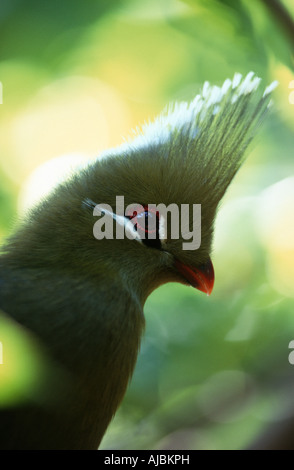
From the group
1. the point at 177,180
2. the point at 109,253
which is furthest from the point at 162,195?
the point at 109,253

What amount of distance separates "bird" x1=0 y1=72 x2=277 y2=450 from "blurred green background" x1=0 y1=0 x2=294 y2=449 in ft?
0.88

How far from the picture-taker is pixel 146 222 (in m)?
1.93

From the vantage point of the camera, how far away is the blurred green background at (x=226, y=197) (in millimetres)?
2441

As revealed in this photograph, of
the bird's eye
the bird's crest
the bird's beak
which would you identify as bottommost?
the bird's beak

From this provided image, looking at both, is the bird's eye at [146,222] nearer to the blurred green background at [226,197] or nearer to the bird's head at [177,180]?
the bird's head at [177,180]

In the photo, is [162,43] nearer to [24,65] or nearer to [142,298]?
[24,65]

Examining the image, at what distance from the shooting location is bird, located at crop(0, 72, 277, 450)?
1.68 m

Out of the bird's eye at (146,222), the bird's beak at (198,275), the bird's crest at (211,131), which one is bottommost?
the bird's beak at (198,275)

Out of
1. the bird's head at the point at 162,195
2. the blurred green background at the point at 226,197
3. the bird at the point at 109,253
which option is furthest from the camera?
the blurred green background at the point at 226,197

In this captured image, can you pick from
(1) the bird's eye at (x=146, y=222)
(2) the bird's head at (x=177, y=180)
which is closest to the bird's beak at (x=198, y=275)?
(2) the bird's head at (x=177, y=180)

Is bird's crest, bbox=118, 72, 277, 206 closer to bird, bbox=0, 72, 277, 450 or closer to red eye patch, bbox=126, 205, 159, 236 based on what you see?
bird, bbox=0, 72, 277, 450

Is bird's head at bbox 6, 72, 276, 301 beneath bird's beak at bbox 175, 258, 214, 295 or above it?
above

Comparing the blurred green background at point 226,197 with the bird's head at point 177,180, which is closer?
the bird's head at point 177,180

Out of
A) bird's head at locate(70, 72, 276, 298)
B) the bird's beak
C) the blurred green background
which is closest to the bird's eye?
bird's head at locate(70, 72, 276, 298)
